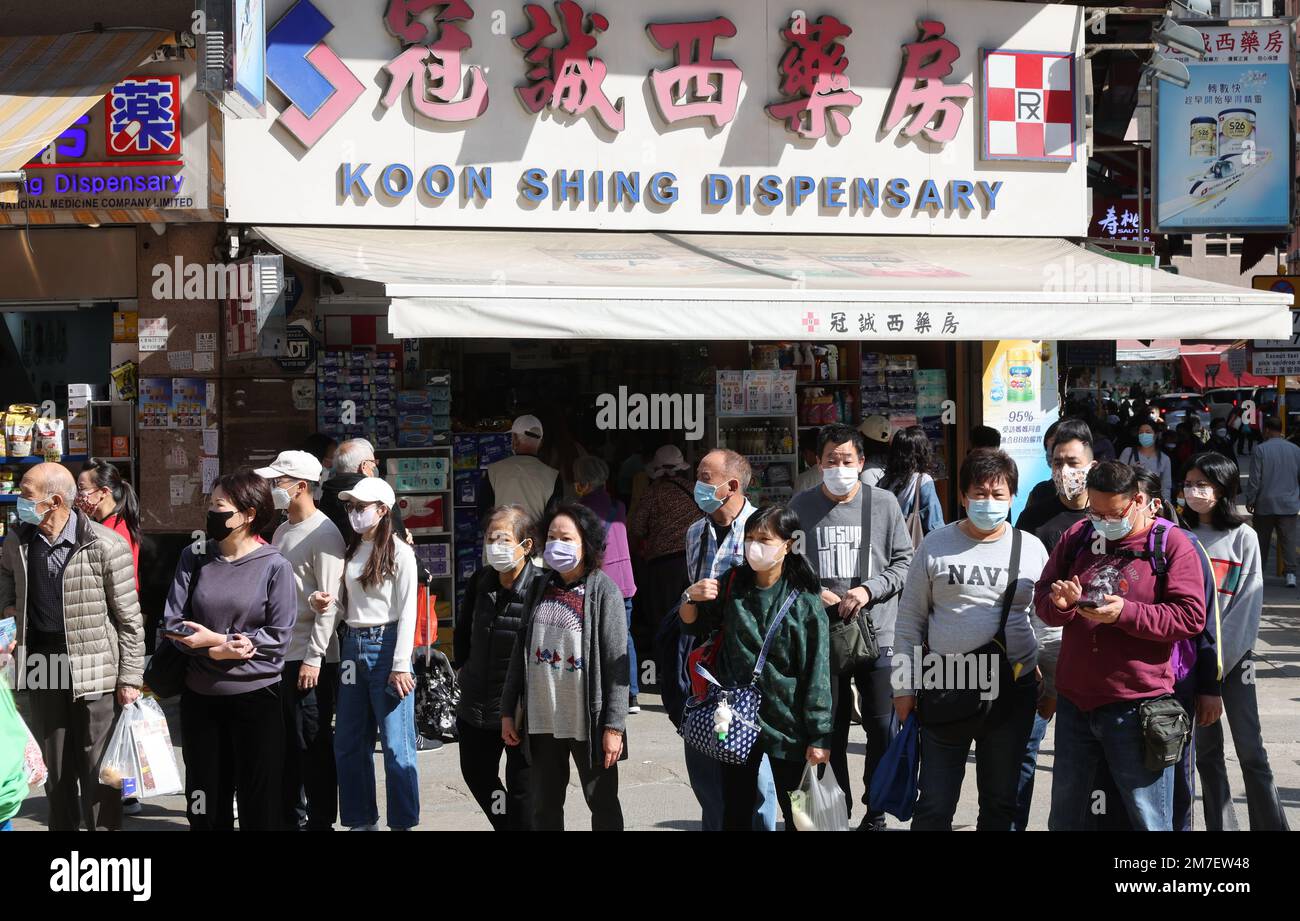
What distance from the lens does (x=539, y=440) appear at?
954cm

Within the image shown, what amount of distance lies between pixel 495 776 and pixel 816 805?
5.06 feet

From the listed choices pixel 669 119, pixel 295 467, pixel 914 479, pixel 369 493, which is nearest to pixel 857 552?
pixel 914 479

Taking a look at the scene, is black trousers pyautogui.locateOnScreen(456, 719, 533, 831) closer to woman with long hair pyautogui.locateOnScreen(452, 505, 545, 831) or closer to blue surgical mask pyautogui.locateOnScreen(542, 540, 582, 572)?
woman with long hair pyautogui.locateOnScreen(452, 505, 545, 831)

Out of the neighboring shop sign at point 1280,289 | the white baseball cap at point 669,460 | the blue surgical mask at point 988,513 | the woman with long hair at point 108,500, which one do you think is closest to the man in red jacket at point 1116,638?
the blue surgical mask at point 988,513

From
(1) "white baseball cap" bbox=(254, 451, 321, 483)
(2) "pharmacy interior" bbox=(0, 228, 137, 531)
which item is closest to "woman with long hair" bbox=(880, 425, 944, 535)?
(1) "white baseball cap" bbox=(254, 451, 321, 483)

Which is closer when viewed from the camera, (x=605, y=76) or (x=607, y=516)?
(x=607, y=516)

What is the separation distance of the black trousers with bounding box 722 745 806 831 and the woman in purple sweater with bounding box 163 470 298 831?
1.90 meters

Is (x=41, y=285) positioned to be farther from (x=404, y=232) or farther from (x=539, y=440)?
(x=539, y=440)

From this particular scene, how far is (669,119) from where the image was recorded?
10609mm

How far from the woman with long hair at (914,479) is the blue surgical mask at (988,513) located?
188cm

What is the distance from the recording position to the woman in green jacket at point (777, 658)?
17.8 feet

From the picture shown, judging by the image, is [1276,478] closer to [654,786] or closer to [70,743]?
[654,786]

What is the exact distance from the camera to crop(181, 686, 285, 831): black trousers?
573 centimetres
